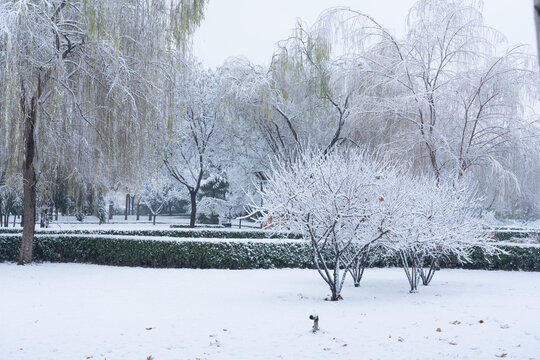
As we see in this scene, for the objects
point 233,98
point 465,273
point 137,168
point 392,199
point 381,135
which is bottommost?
point 465,273

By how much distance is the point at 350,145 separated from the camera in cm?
1892

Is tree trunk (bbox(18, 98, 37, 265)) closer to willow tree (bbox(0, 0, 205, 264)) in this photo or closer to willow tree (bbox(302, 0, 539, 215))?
willow tree (bbox(0, 0, 205, 264))

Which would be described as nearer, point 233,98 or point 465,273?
point 465,273

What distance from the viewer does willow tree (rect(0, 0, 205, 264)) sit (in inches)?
381

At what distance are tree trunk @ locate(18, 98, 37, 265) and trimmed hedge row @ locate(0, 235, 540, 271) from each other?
1014 mm

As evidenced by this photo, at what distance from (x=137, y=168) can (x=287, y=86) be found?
26.8ft

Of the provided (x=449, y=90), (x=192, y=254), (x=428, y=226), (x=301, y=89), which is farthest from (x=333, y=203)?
(x=301, y=89)

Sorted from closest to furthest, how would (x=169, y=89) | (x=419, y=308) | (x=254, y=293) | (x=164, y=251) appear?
(x=419, y=308) → (x=254, y=293) → (x=169, y=89) → (x=164, y=251)

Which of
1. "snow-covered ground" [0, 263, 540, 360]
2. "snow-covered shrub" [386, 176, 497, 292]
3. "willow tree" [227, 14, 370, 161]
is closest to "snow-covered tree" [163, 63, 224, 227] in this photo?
"willow tree" [227, 14, 370, 161]

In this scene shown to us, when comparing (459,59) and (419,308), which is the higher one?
(459,59)

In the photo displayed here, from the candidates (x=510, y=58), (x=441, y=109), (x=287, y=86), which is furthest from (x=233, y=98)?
(x=510, y=58)

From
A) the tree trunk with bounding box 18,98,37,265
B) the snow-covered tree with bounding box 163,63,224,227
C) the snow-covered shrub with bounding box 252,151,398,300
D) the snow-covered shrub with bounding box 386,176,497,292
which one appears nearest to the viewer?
the snow-covered shrub with bounding box 252,151,398,300

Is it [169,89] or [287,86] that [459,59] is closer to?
[287,86]

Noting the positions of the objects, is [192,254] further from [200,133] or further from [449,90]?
[200,133]
